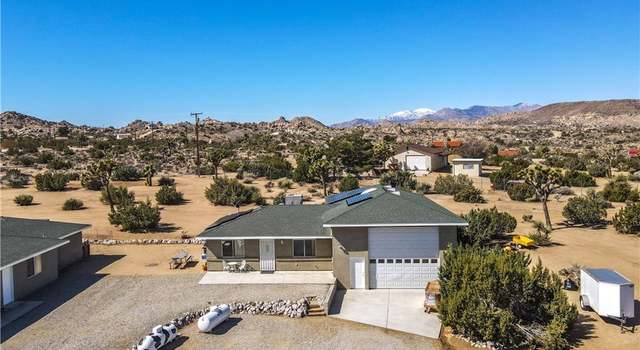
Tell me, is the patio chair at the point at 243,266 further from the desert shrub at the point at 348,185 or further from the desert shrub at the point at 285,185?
the desert shrub at the point at 285,185

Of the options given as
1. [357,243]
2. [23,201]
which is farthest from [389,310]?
[23,201]

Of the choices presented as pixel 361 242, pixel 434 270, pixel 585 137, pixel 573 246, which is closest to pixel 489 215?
pixel 573 246

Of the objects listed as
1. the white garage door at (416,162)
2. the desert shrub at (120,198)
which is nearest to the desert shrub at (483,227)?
the desert shrub at (120,198)

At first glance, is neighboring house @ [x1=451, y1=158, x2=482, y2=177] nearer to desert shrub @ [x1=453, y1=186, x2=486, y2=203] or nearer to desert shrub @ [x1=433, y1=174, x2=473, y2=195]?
desert shrub @ [x1=433, y1=174, x2=473, y2=195]

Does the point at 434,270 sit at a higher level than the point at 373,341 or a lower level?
higher

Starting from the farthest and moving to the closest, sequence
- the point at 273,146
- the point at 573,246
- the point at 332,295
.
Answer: the point at 273,146
the point at 573,246
the point at 332,295

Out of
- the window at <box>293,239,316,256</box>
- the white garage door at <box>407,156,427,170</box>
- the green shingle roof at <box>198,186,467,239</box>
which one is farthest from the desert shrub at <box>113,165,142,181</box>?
the window at <box>293,239,316,256</box>

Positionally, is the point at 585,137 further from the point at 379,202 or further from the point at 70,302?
the point at 70,302

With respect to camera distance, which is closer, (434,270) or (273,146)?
(434,270)
